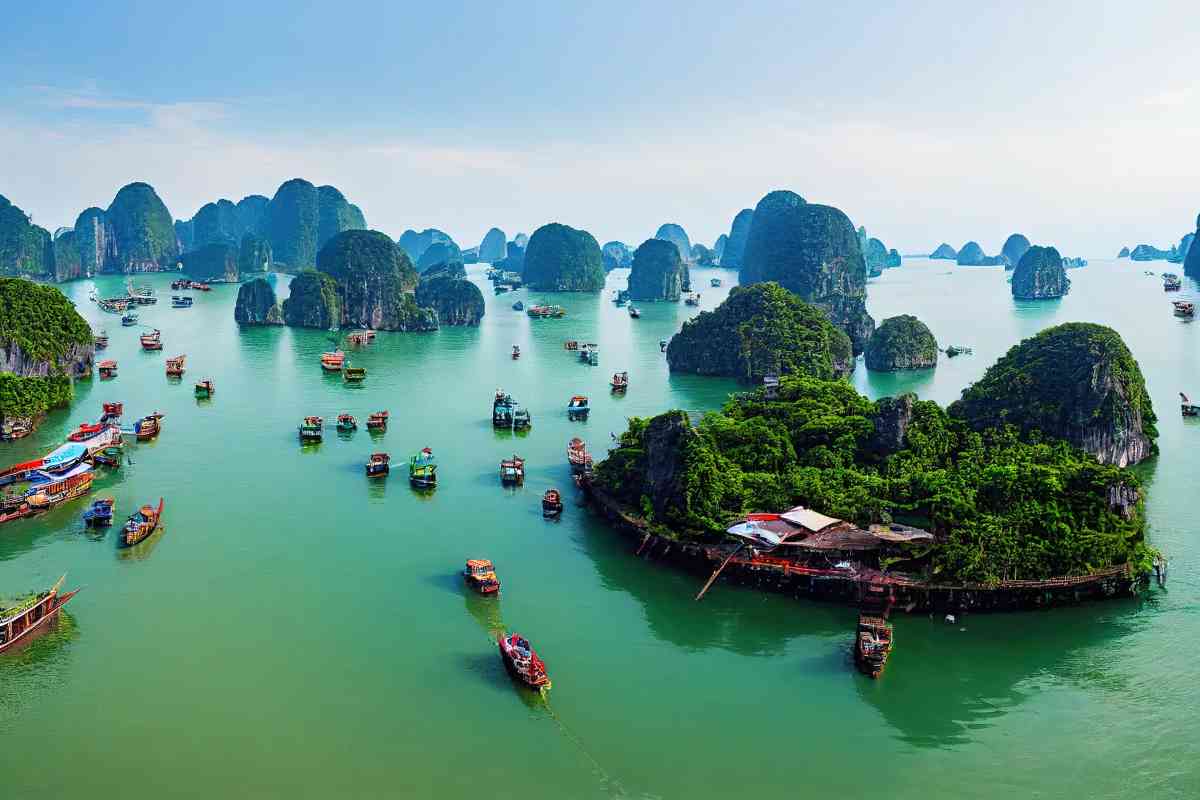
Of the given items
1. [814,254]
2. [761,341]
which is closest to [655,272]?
[814,254]

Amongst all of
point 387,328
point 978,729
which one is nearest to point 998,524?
point 978,729

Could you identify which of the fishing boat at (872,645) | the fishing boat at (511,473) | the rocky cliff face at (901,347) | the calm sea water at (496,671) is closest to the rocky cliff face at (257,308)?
the calm sea water at (496,671)

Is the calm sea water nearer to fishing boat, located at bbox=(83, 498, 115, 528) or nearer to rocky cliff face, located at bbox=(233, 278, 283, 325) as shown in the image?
fishing boat, located at bbox=(83, 498, 115, 528)

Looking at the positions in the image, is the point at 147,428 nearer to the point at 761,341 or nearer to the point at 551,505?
the point at 551,505

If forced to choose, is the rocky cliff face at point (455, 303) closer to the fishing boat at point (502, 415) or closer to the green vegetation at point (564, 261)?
the green vegetation at point (564, 261)

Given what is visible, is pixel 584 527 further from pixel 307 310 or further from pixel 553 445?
pixel 307 310
